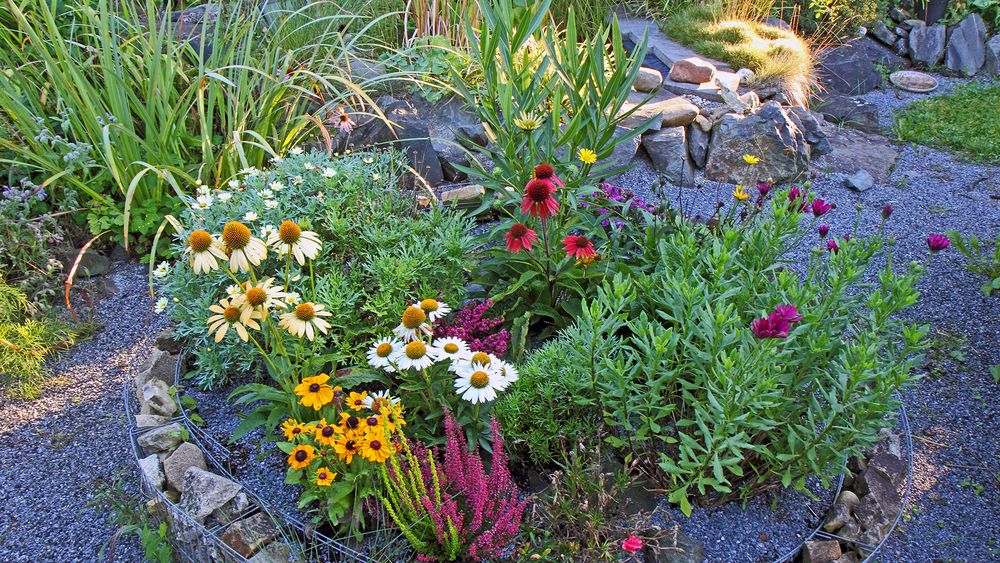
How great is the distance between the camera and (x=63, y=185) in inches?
132

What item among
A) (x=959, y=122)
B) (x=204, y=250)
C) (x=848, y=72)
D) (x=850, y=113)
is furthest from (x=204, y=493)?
(x=848, y=72)

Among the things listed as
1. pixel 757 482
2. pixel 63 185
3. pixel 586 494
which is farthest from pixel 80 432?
pixel 757 482

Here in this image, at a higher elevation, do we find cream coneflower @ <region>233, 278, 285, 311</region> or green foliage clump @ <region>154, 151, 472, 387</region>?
cream coneflower @ <region>233, 278, 285, 311</region>

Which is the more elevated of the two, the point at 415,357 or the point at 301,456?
the point at 415,357

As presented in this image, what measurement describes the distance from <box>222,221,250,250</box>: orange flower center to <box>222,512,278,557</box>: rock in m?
0.77

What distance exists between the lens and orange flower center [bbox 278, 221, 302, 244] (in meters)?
1.78

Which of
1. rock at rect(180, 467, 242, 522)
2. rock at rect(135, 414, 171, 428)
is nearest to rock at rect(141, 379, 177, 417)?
rock at rect(135, 414, 171, 428)

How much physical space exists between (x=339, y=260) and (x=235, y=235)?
0.79 metres

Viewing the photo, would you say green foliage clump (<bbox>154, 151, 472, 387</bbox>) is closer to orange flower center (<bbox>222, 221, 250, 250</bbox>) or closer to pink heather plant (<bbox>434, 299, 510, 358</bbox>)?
pink heather plant (<bbox>434, 299, 510, 358</bbox>)

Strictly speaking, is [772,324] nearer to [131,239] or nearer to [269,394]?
[269,394]

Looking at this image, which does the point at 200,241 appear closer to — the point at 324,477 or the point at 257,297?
the point at 257,297

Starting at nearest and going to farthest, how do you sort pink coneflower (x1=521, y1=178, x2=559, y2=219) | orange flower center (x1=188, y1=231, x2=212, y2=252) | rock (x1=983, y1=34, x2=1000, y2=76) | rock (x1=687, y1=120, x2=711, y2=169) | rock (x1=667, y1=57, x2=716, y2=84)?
orange flower center (x1=188, y1=231, x2=212, y2=252) < pink coneflower (x1=521, y1=178, x2=559, y2=219) < rock (x1=687, y1=120, x2=711, y2=169) < rock (x1=667, y1=57, x2=716, y2=84) < rock (x1=983, y1=34, x2=1000, y2=76)

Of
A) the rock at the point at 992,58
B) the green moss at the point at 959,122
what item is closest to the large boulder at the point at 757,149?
the green moss at the point at 959,122

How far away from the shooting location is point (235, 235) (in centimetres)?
175
